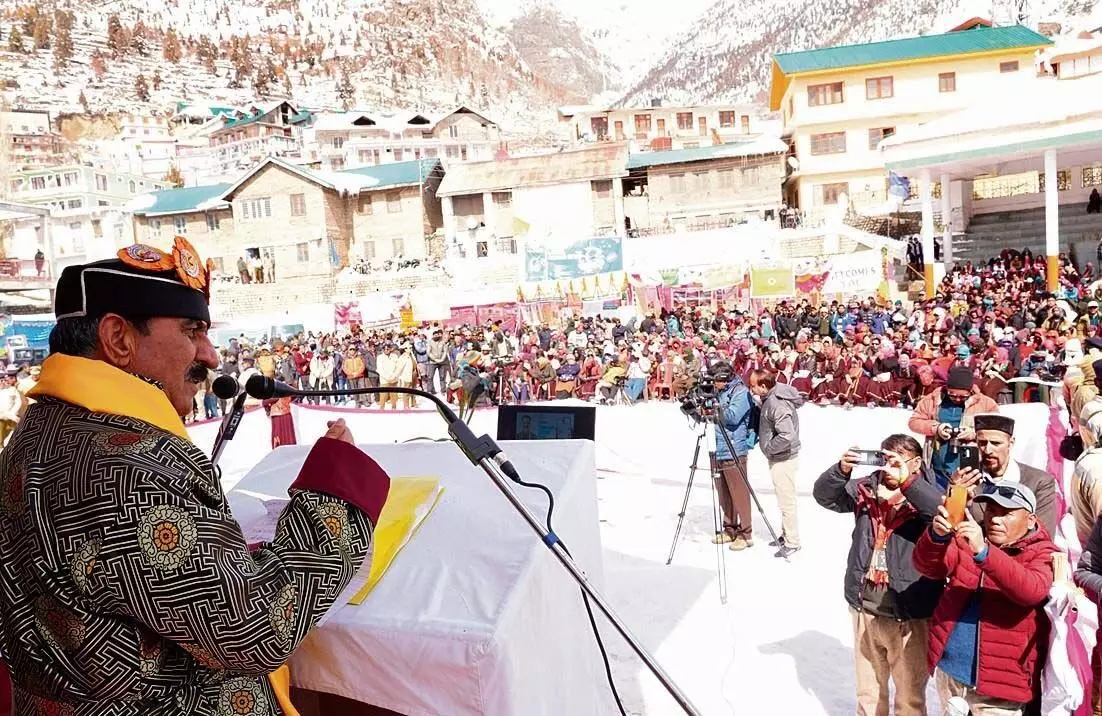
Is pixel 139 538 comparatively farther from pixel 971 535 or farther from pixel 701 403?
pixel 701 403

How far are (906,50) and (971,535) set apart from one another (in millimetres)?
36438

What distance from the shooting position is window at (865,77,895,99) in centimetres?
3344

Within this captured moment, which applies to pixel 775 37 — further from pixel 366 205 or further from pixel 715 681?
pixel 715 681

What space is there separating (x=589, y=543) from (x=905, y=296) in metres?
21.4

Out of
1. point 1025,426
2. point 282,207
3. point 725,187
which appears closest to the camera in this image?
point 1025,426

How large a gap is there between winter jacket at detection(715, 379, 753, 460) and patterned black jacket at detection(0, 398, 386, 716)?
5.46m

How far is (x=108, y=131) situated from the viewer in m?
81.9

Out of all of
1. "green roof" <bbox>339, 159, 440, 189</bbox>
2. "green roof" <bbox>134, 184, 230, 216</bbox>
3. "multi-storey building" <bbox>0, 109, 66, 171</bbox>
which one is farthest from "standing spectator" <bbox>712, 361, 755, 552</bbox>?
"multi-storey building" <bbox>0, 109, 66, 171</bbox>

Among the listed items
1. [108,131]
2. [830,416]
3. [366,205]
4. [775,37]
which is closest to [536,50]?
[775,37]

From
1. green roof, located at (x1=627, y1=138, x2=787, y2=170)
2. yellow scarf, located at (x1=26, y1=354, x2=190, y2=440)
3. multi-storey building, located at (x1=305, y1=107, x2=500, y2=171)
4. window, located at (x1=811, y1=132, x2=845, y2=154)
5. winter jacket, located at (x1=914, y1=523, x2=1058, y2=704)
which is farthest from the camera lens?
multi-storey building, located at (x1=305, y1=107, x2=500, y2=171)

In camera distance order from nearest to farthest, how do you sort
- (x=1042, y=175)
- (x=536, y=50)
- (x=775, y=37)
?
(x=1042, y=175)
(x=775, y=37)
(x=536, y=50)

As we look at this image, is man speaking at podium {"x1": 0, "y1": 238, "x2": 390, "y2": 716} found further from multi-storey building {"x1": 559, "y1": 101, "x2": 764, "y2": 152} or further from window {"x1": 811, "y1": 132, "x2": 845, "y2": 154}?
multi-storey building {"x1": 559, "y1": 101, "x2": 764, "y2": 152}

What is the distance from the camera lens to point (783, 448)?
20.9ft

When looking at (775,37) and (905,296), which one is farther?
(775,37)
